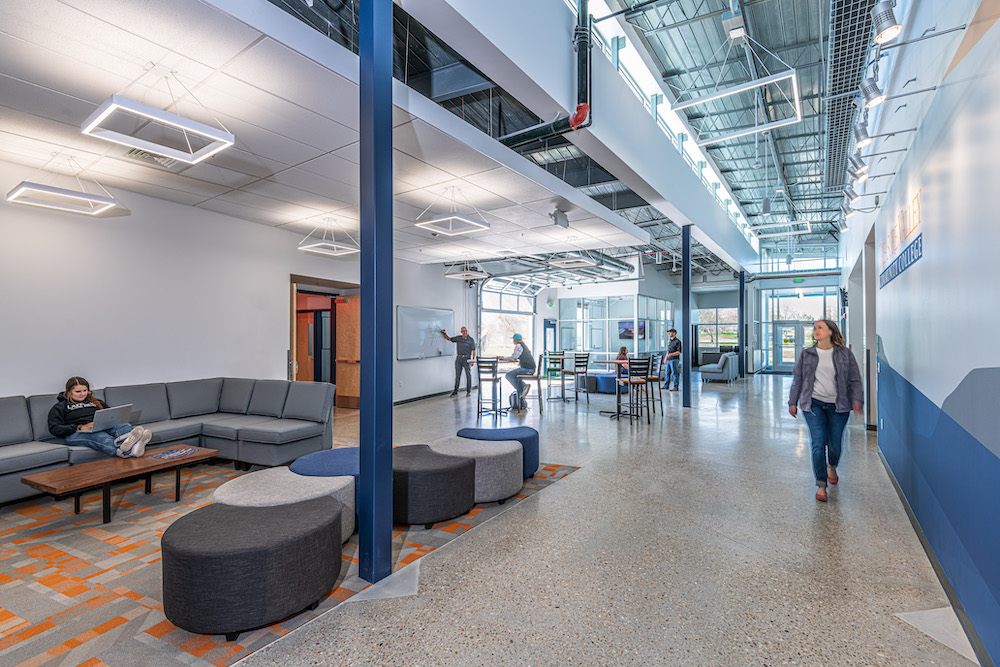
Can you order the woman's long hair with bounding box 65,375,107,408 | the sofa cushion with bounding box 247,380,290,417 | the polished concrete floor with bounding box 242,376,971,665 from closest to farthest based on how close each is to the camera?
the polished concrete floor with bounding box 242,376,971,665 → the woman's long hair with bounding box 65,375,107,408 → the sofa cushion with bounding box 247,380,290,417

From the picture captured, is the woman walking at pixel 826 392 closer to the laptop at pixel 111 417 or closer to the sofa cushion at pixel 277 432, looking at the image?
the sofa cushion at pixel 277 432

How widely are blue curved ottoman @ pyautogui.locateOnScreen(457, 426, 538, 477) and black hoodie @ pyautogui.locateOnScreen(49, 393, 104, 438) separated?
365 centimetres

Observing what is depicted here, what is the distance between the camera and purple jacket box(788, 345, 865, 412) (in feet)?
13.7

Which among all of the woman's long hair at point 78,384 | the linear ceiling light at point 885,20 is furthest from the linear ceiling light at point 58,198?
the linear ceiling light at point 885,20

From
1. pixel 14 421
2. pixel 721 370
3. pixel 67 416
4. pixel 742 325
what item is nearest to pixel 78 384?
pixel 67 416

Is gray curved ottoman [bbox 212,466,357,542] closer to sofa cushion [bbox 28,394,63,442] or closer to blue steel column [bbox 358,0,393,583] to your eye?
blue steel column [bbox 358,0,393,583]

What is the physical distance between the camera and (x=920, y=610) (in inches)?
99.9

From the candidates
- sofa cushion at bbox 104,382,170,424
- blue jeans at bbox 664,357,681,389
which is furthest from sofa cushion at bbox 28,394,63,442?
blue jeans at bbox 664,357,681,389

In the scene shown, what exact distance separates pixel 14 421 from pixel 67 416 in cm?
43

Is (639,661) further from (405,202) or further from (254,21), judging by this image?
(405,202)

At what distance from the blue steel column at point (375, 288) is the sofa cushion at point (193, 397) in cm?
431

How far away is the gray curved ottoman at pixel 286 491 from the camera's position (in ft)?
9.76

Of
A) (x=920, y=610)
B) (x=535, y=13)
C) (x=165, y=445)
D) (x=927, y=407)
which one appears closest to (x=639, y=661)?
(x=920, y=610)

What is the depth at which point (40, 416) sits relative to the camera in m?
A: 4.80
